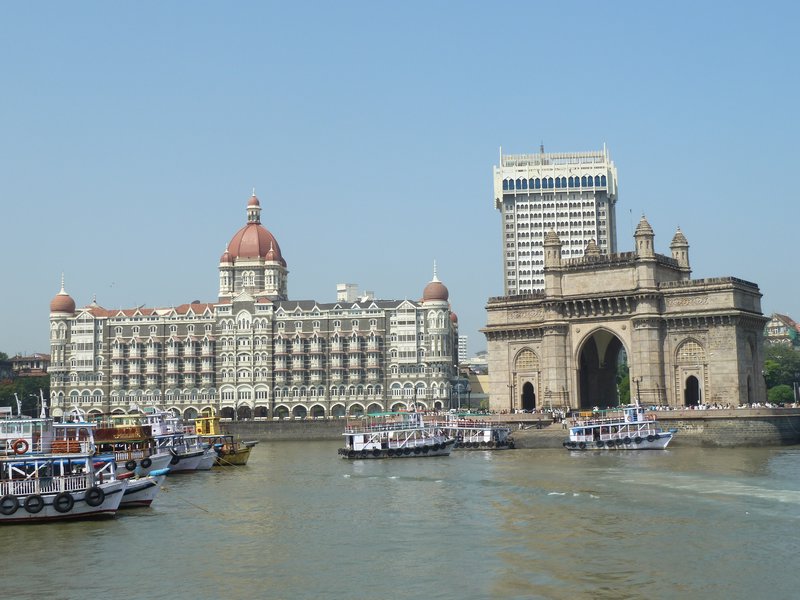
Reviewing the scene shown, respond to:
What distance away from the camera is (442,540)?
42.0 meters

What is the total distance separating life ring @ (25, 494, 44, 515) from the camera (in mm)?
46531

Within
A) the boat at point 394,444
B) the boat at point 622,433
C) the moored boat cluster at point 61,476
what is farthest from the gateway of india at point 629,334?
the moored boat cluster at point 61,476

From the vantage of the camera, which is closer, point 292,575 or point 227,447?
point 292,575

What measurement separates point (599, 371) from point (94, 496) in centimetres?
6935

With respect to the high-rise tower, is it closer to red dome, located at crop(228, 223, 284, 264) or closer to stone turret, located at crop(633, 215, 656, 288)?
red dome, located at crop(228, 223, 284, 264)

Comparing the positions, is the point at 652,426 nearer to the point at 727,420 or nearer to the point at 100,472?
the point at 727,420

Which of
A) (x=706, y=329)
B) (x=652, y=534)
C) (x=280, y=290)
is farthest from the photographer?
(x=280, y=290)

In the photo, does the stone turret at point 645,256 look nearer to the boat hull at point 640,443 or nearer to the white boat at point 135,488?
the boat hull at point 640,443

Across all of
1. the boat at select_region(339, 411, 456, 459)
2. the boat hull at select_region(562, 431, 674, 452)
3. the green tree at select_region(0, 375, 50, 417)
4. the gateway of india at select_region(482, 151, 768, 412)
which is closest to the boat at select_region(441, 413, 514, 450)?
the boat at select_region(339, 411, 456, 459)

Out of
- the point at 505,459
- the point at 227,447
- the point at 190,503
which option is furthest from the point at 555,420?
the point at 190,503

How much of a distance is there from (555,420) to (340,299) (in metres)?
69.7

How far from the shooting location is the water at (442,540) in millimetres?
34281

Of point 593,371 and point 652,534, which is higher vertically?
point 593,371

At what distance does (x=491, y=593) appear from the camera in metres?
33.0
